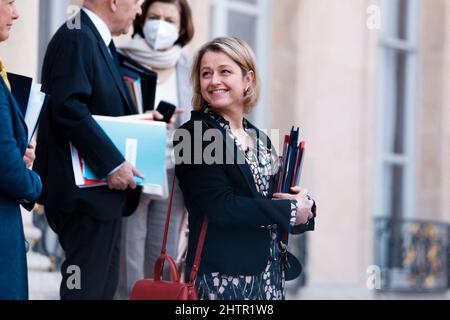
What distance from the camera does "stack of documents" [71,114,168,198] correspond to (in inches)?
177

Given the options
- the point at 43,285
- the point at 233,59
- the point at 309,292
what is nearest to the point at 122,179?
the point at 233,59

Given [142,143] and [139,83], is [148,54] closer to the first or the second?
[139,83]

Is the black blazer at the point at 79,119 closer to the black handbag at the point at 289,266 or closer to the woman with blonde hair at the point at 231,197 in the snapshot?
the woman with blonde hair at the point at 231,197

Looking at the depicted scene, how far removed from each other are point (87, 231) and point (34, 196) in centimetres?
90

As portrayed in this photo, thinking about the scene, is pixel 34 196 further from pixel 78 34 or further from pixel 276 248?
pixel 78 34

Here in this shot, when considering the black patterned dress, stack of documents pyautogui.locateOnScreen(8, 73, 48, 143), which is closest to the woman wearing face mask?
stack of documents pyautogui.locateOnScreen(8, 73, 48, 143)

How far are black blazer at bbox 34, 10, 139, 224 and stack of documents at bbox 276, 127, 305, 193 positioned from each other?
967mm

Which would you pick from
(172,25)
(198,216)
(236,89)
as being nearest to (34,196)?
(198,216)

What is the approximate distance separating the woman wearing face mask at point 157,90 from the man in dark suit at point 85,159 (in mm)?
551

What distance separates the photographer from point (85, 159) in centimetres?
448

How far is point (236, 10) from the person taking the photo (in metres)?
9.55

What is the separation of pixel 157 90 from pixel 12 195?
6.54 ft

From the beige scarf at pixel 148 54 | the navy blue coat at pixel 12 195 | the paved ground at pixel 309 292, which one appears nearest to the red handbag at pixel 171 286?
the navy blue coat at pixel 12 195

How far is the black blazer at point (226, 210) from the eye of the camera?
3594 millimetres
